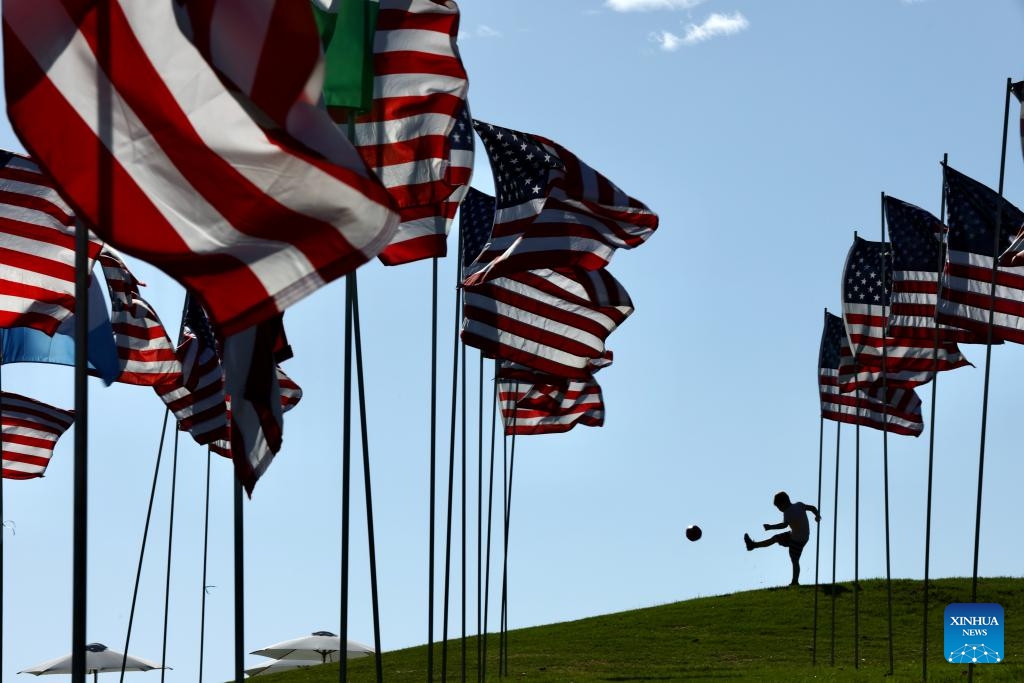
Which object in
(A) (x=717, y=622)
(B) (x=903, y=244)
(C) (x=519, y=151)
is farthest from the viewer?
(A) (x=717, y=622)

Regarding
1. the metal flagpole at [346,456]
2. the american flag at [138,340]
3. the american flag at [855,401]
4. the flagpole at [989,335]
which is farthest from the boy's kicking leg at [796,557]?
the metal flagpole at [346,456]

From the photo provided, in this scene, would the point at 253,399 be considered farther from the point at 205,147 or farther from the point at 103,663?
the point at 103,663

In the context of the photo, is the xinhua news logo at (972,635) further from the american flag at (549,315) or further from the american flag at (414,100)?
the american flag at (414,100)

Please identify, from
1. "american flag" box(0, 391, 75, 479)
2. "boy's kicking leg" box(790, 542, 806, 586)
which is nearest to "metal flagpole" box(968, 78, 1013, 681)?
"american flag" box(0, 391, 75, 479)

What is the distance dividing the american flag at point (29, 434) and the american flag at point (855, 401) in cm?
1340

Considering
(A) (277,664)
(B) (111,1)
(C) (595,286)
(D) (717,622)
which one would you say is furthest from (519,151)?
(A) (277,664)

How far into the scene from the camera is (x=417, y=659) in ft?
112

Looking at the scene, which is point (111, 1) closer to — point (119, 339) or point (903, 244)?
point (119, 339)

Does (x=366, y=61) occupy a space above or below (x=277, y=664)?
above

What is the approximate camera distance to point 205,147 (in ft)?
27.6

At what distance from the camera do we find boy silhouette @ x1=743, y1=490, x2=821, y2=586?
1608 inches

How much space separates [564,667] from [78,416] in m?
23.1

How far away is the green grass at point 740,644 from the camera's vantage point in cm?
2848

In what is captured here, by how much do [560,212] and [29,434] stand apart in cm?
942
